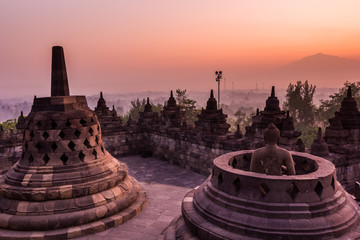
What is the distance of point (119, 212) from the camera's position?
25.5ft

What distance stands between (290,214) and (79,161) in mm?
5818

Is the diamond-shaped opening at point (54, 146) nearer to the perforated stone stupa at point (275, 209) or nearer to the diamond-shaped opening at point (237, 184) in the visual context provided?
the perforated stone stupa at point (275, 209)

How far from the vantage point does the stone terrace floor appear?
6988mm

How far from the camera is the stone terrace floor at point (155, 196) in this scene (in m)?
6.99

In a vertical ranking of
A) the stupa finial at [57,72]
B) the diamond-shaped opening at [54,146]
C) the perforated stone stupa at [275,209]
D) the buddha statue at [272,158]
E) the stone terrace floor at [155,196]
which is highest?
the stupa finial at [57,72]

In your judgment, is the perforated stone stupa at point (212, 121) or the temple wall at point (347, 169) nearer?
the temple wall at point (347, 169)

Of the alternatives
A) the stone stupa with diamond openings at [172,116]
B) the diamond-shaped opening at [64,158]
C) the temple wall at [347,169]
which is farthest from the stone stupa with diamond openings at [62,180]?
the temple wall at [347,169]

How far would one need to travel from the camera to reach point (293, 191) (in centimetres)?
461

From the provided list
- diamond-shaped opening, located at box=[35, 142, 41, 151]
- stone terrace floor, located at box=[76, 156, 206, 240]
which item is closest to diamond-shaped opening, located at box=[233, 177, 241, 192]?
stone terrace floor, located at box=[76, 156, 206, 240]

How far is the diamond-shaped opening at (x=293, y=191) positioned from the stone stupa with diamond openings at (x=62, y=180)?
4.67 meters

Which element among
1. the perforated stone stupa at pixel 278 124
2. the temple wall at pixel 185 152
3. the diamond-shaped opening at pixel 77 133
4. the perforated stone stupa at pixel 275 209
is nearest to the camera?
the perforated stone stupa at pixel 275 209

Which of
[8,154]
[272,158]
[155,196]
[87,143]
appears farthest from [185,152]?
[272,158]

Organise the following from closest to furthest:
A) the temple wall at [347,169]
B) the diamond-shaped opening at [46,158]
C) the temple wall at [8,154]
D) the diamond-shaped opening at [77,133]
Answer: the diamond-shaped opening at [46,158] < the diamond-shaped opening at [77,133] < the temple wall at [347,169] < the temple wall at [8,154]

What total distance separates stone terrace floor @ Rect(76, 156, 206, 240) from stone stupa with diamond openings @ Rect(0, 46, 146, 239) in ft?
Answer: 1.08
